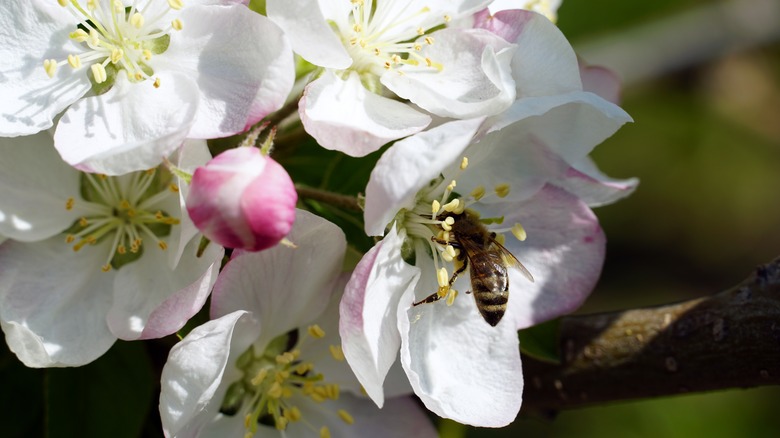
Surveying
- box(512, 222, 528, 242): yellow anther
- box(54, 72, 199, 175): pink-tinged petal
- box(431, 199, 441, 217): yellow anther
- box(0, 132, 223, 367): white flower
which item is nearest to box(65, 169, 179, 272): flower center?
box(0, 132, 223, 367): white flower

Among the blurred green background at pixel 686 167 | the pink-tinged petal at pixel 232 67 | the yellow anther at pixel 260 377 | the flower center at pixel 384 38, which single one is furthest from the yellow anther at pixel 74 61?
the blurred green background at pixel 686 167

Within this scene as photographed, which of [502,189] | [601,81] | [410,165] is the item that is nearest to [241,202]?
[410,165]

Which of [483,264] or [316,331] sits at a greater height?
[483,264]

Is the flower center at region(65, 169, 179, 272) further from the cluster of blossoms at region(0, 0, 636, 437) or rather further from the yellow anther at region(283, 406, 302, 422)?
the yellow anther at region(283, 406, 302, 422)

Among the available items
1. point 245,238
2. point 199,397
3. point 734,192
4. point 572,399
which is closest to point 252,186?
point 245,238

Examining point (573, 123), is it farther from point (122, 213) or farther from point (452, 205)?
point (122, 213)

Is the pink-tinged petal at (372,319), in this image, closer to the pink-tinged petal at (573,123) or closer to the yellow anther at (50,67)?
the pink-tinged petal at (573,123)
